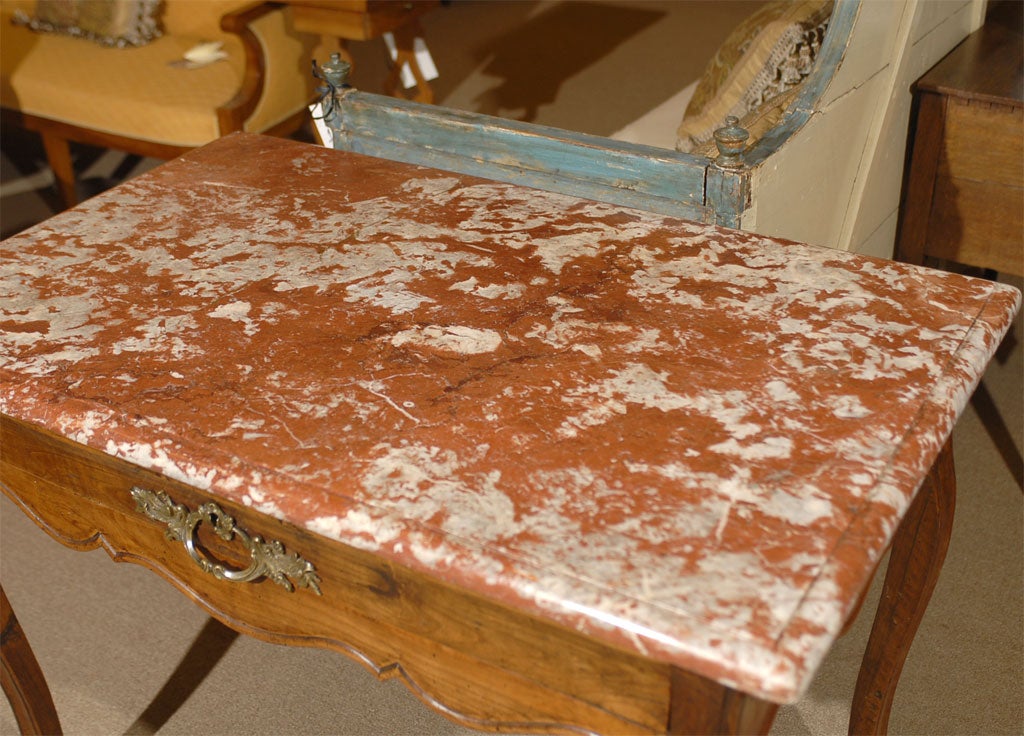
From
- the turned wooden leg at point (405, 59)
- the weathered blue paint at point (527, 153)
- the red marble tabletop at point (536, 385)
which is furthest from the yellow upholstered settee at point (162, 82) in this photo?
the red marble tabletop at point (536, 385)

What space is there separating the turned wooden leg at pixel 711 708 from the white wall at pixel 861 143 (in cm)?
90

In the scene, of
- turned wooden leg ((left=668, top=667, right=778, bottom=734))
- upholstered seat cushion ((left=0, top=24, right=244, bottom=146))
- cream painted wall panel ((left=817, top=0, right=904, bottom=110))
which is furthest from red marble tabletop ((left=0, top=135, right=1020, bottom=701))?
upholstered seat cushion ((left=0, top=24, right=244, bottom=146))

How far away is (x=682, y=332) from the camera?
1.09 m

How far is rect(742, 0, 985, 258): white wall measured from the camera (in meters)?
1.62

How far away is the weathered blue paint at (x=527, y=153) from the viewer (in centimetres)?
160

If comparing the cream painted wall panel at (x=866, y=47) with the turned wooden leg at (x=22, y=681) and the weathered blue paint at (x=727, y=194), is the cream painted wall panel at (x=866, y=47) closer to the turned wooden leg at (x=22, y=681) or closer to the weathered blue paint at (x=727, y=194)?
the weathered blue paint at (x=727, y=194)

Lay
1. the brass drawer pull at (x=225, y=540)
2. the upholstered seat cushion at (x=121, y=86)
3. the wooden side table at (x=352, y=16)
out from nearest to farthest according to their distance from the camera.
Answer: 1. the brass drawer pull at (x=225, y=540)
2. the upholstered seat cushion at (x=121, y=86)
3. the wooden side table at (x=352, y=16)

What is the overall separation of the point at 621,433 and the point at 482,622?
21 centimetres

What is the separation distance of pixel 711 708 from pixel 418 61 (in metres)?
3.48

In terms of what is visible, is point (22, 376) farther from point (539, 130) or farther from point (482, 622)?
point (539, 130)

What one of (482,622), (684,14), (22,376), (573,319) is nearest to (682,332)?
(573,319)

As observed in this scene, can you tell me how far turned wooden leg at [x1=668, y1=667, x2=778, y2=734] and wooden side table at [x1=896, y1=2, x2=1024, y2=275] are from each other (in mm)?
1529

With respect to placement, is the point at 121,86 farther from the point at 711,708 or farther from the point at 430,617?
the point at 711,708

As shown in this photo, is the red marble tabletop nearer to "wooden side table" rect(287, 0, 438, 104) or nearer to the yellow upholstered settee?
the yellow upholstered settee
